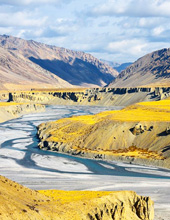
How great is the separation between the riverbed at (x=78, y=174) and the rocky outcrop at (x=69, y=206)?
839 centimetres

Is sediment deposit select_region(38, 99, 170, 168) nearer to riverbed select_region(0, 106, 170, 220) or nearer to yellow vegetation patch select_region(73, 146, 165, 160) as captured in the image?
yellow vegetation patch select_region(73, 146, 165, 160)

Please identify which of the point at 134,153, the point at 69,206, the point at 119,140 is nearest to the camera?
the point at 69,206

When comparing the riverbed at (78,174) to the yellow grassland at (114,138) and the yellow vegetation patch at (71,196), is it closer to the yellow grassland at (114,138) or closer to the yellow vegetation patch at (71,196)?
the yellow grassland at (114,138)

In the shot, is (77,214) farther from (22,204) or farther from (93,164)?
(93,164)

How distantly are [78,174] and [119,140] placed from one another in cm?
2448

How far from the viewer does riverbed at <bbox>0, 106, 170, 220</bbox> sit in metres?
59.9

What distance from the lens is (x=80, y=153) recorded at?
8975 centimetres

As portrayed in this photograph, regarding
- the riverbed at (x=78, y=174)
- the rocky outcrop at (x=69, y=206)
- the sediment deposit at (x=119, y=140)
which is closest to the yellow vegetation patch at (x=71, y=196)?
the rocky outcrop at (x=69, y=206)

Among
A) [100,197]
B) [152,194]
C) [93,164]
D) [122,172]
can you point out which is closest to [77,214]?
[100,197]

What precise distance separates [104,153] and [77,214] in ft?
183

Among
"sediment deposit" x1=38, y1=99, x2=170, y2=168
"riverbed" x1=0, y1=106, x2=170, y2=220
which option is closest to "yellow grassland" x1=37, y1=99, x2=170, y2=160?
"sediment deposit" x1=38, y1=99, x2=170, y2=168

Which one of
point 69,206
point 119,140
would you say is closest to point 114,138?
point 119,140

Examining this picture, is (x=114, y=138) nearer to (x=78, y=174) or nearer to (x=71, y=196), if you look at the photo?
(x=78, y=174)

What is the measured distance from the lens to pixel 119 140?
93188mm
